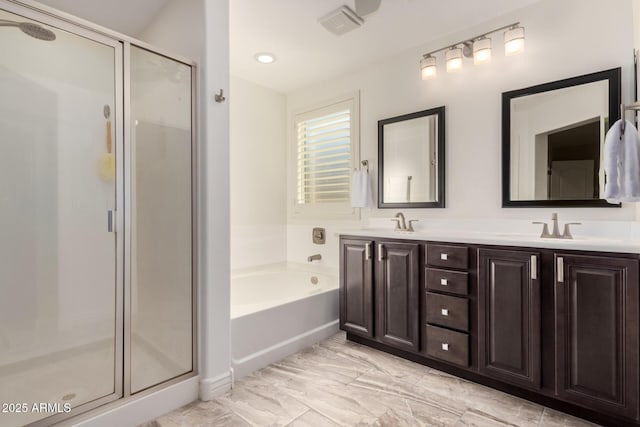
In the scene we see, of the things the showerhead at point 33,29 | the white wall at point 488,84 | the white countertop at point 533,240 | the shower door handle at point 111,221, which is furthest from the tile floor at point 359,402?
the showerhead at point 33,29

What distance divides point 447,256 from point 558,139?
1018mm

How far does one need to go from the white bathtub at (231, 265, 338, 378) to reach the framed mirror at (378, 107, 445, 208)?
1.03 metres

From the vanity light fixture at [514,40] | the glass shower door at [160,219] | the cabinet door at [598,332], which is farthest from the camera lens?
the vanity light fixture at [514,40]

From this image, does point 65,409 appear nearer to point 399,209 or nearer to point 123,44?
point 123,44


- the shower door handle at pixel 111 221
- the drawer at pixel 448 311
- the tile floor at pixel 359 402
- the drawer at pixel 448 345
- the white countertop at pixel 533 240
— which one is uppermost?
the shower door handle at pixel 111 221

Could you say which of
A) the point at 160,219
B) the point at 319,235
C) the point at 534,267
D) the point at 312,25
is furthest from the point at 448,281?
the point at 312,25

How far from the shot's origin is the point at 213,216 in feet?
6.16

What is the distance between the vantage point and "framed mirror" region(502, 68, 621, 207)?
6.29 ft

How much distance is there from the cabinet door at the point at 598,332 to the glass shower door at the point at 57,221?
2264 millimetres

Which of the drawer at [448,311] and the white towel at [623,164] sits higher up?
the white towel at [623,164]

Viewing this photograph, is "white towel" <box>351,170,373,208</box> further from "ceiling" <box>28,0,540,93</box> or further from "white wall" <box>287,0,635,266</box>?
"ceiling" <box>28,0,540,93</box>

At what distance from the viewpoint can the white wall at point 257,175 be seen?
327cm

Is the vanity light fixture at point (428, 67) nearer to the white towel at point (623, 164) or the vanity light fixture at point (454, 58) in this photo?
the vanity light fixture at point (454, 58)

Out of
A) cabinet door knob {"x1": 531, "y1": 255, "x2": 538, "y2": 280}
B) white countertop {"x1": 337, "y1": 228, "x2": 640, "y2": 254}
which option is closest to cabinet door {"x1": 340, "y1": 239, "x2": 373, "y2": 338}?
white countertop {"x1": 337, "y1": 228, "x2": 640, "y2": 254}
